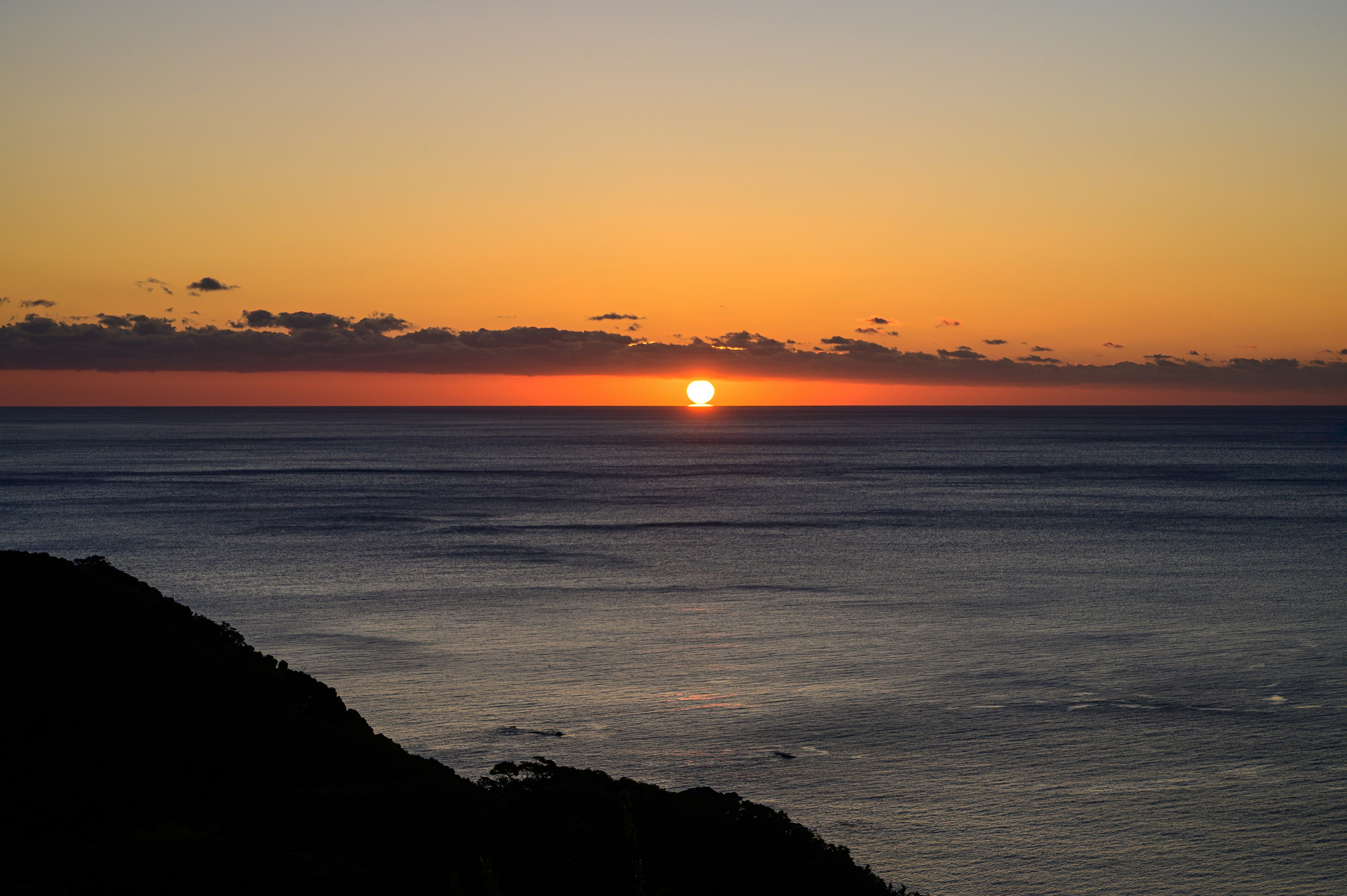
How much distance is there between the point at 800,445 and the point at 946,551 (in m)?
133

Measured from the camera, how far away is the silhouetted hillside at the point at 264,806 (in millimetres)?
8930

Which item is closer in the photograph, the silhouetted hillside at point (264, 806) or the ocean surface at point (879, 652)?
the silhouetted hillside at point (264, 806)

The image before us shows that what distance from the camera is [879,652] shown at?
25.8 meters

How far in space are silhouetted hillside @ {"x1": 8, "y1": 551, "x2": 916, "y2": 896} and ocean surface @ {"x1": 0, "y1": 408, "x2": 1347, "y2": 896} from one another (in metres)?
4.46

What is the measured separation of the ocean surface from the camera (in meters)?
15.4

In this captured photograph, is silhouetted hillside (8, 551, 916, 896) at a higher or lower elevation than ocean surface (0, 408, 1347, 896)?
higher

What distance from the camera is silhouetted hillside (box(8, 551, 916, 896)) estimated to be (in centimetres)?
Result: 893

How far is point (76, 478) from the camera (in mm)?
92938

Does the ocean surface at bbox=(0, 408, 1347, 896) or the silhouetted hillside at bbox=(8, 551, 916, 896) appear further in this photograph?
the ocean surface at bbox=(0, 408, 1347, 896)

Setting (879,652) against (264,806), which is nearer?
(264,806)

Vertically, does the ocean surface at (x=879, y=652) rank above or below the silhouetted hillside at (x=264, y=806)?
below

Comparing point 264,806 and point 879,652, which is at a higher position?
point 264,806

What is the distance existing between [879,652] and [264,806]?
58.2 ft

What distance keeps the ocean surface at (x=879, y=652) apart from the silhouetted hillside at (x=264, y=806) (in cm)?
446
